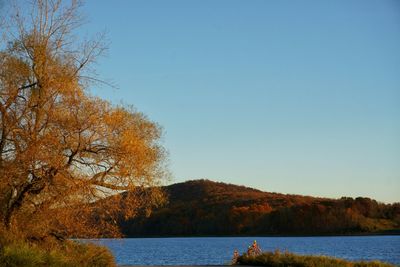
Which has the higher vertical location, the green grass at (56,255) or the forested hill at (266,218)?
the forested hill at (266,218)

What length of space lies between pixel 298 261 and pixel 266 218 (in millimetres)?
125371

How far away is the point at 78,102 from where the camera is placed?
23.5 m

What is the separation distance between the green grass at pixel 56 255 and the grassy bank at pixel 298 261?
7.57 metres

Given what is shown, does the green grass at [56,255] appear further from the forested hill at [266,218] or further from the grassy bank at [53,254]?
the forested hill at [266,218]

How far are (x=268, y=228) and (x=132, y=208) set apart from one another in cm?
12874

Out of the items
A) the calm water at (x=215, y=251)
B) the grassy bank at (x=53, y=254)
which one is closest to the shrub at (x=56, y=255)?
the grassy bank at (x=53, y=254)

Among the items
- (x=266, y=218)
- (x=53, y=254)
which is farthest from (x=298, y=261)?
(x=266, y=218)

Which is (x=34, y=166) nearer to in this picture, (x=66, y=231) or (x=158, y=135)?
(x=66, y=231)

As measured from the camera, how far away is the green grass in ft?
67.3

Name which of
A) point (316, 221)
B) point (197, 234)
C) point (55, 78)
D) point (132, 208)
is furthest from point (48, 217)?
point (316, 221)

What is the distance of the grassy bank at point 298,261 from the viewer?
26141 mm

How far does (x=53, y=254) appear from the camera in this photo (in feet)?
72.6

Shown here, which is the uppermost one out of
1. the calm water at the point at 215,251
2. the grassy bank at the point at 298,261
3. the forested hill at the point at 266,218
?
the forested hill at the point at 266,218

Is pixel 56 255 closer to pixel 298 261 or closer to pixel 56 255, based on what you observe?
pixel 56 255
